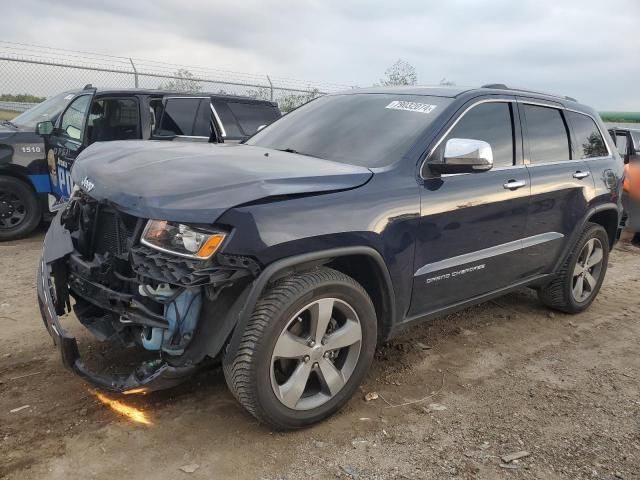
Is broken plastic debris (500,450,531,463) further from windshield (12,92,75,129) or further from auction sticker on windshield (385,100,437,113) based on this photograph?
windshield (12,92,75,129)

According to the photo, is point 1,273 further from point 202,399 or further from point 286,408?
point 286,408

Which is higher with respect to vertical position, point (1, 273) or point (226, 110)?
point (226, 110)

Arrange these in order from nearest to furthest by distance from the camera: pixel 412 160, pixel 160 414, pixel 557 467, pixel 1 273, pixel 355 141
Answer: pixel 557 467, pixel 160 414, pixel 412 160, pixel 355 141, pixel 1 273

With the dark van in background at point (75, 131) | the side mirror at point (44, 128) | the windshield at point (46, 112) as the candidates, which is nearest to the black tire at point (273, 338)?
the dark van in background at point (75, 131)

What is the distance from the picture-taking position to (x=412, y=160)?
316cm

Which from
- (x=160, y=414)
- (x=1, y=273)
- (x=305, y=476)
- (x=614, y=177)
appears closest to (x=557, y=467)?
(x=305, y=476)

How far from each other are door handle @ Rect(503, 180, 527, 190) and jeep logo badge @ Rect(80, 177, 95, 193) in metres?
2.60

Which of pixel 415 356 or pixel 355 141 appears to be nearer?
pixel 355 141

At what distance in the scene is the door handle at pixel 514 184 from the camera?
3.70 metres

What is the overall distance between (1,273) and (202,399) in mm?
3355

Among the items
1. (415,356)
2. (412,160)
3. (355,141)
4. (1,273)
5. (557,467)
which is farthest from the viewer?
(1,273)

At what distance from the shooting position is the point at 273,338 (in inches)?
101

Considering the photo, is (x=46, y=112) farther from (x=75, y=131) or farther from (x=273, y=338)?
(x=273, y=338)

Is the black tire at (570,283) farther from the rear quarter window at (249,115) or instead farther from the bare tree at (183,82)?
the bare tree at (183,82)
